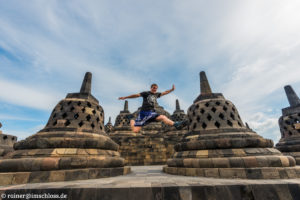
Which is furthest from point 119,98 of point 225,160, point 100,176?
point 225,160

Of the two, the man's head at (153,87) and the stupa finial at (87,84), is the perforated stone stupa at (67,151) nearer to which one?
the stupa finial at (87,84)

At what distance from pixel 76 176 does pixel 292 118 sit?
13.5 m

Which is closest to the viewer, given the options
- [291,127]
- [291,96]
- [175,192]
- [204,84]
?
[175,192]

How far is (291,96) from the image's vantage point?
1021cm

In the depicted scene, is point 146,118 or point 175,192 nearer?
point 175,192

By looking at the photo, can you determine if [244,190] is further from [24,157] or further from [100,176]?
[24,157]

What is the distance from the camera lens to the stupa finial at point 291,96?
9.91 m

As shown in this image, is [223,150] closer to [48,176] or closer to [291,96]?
[48,176]

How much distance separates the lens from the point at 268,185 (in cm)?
277

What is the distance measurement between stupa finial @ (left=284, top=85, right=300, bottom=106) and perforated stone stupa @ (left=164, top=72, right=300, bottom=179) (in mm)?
7626

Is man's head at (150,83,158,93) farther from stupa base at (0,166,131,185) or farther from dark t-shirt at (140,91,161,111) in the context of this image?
stupa base at (0,166,131,185)

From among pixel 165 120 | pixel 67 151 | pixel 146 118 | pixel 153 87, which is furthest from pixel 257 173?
pixel 67 151

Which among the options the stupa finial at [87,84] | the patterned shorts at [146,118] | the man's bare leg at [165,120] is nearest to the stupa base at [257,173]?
the man's bare leg at [165,120]

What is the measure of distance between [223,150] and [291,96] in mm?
10267
